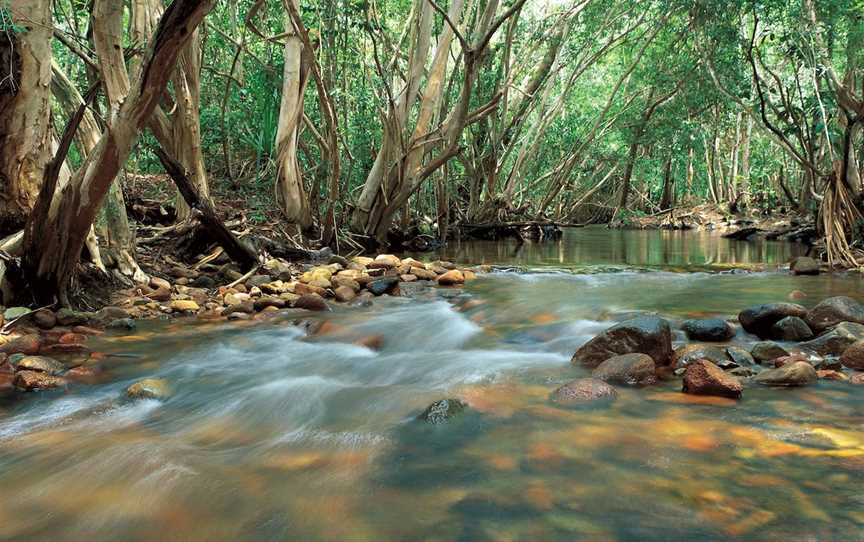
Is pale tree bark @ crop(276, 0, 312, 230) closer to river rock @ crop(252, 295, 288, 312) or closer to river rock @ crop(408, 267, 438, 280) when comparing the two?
river rock @ crop(408, 267, 438, 280)

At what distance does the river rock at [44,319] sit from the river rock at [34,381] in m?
1.11

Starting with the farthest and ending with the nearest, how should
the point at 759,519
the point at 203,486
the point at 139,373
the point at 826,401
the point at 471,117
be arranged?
the point at 471,117 → the point at 139,373 → the point at 826,401 → the point at 203,486 → the point at 759,519

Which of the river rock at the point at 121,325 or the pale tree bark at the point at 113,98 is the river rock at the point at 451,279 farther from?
the river rock at the point at 121,325

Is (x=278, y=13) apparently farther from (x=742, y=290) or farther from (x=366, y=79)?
(x=742, y=290)

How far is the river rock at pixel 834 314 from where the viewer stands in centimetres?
450

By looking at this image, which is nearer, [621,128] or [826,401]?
[826,401]

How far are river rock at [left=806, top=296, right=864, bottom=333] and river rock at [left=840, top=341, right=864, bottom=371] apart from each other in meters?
0.70

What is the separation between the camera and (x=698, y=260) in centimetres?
1123

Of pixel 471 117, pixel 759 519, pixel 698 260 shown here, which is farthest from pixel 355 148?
pixel 759 519

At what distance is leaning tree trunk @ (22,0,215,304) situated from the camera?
13.3 ft

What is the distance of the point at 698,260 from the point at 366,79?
6.46 meters

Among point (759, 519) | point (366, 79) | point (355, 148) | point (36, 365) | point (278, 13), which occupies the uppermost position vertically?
point (278, 13)

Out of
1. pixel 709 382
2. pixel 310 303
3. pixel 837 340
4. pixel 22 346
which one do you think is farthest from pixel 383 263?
pixel 709 382

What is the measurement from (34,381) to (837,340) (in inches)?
191
